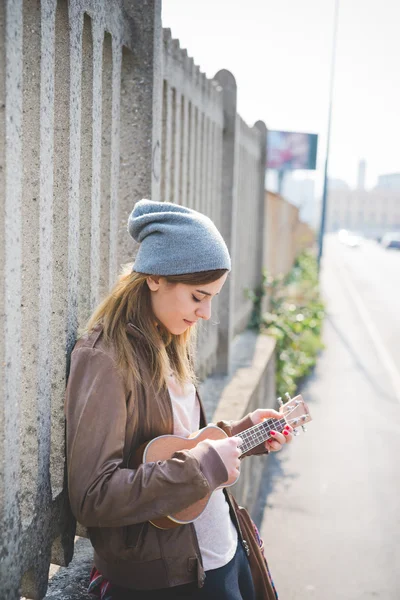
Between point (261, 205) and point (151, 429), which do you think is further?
point (261, 205)

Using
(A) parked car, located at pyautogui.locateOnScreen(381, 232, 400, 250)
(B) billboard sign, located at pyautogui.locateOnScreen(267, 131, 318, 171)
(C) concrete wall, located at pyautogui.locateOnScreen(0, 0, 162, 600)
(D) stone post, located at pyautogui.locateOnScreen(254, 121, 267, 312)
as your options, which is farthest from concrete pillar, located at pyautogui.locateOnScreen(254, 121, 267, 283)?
(A) parked car, located at pyautogui.locateOnScreen(381, 232, 400, 250)

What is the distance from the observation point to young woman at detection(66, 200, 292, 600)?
5.53 feet

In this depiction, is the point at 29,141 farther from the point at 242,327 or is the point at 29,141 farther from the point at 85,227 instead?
the point at 242,327

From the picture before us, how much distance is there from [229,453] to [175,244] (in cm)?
56

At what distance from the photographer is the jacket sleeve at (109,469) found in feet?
5.47

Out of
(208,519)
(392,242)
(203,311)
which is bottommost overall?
(392,242)

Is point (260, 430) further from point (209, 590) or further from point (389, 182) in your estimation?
point (389, 182)

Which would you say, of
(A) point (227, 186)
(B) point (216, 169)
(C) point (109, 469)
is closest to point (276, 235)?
(A) point (227, 186)

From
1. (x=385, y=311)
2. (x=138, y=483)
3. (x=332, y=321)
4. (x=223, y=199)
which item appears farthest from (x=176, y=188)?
(x=385, y=311)

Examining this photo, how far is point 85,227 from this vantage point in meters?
2.16

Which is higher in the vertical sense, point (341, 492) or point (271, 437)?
point (271, 437)

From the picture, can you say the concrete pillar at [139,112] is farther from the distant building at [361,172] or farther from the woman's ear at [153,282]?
the distant building at [361,172]

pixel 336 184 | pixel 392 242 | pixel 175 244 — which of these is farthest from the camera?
pixel 336 184

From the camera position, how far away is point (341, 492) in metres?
4.90
